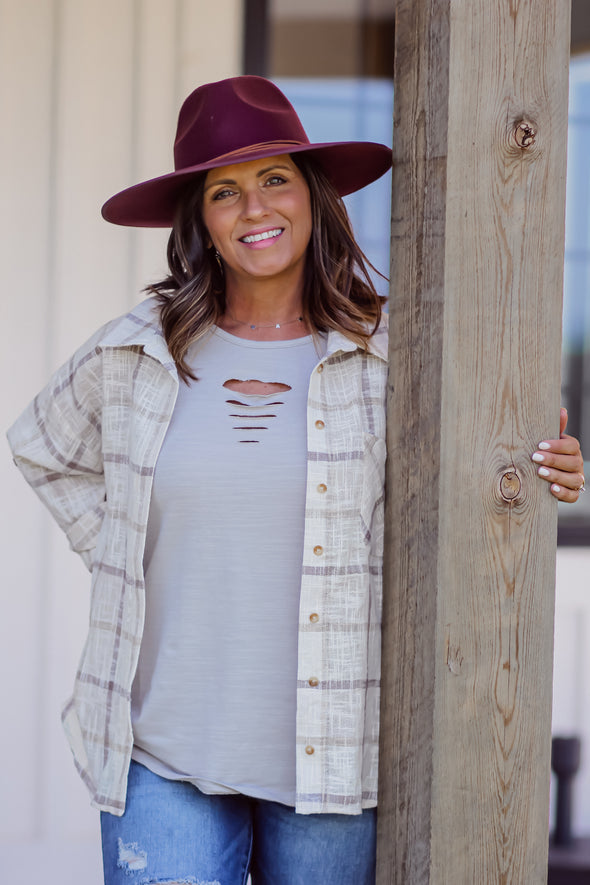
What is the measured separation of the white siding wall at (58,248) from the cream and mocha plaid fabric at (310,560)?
4.40 ft

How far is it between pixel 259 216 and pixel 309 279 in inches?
7.1

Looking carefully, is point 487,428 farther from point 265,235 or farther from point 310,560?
point 265,235

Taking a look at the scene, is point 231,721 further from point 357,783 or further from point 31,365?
point 31,365

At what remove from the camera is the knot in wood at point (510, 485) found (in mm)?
1592

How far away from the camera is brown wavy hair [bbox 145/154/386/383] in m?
2.00

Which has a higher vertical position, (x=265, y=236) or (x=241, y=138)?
(x=241, y=138)

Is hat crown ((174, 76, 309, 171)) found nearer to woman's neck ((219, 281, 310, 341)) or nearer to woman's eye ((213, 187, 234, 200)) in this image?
woman's eye ((213, 187, 234, 200))

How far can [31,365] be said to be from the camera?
3.34 metres

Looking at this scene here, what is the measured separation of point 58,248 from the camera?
3336mm

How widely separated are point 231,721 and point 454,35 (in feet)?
3.60

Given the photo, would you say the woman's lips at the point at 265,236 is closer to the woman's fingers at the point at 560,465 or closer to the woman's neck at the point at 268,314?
the woman's neck at the point at 268,314

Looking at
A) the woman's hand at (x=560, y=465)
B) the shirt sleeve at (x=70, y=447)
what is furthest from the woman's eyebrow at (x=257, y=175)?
the woman's hand at (x=560, y=465)

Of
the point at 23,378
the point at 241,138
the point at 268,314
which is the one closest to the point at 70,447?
the point at 268,314

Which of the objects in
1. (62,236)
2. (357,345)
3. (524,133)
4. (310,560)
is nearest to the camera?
(524,133)
